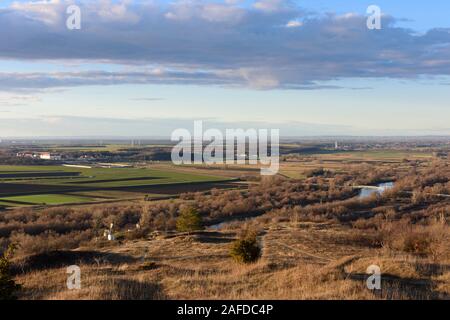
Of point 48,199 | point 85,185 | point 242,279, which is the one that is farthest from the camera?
point 85,185

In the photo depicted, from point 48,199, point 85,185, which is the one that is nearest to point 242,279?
point 48,199

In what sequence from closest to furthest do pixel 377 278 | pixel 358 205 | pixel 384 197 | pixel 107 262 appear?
pixel 377 278
pixel 107 262
pixel 358 205
pixel 384 197

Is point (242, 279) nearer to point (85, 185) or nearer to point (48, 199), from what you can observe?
point (48, 199)

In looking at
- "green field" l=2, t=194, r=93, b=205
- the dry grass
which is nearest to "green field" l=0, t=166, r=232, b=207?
"green field" l=2, t=194, r=93, b=205

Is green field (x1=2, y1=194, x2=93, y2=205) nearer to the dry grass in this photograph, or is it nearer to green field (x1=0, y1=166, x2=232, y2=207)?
green field (x1=0, y1=166, x2=232, y2=207)

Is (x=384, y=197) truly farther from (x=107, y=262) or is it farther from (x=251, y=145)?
(x=251, y=145)

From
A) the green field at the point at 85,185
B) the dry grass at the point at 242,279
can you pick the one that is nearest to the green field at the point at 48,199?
the green field at the point at 85,185

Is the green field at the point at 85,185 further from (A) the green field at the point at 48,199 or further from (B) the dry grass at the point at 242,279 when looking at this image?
(B) the dry grass at the point at 242,279
